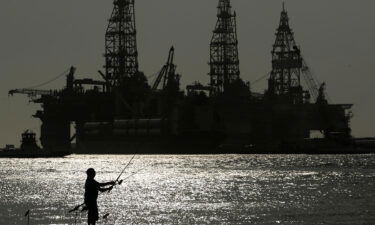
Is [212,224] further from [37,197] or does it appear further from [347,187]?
[347,187]

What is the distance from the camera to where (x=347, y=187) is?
7956 centimetres

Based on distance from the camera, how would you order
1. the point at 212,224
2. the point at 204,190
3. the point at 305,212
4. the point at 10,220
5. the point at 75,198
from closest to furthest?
the point at 212,224
the point at 10,220
the point at 305,212
the point at 75,198
the point at 204,190

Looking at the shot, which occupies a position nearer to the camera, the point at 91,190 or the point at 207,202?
the point at 91,190

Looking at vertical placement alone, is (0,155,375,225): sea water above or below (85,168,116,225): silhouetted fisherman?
below

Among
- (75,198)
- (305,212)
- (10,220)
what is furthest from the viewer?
(75,198)

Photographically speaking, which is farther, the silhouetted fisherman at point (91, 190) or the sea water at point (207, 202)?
the sea water at point (207, 202)

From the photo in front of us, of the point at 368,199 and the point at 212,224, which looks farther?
the point at 368,199

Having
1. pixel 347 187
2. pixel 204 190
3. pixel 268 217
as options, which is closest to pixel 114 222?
pixel 268 217

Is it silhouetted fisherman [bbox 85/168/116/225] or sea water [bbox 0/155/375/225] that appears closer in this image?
silhouetted fisherman [bbox 85/168/116/225]

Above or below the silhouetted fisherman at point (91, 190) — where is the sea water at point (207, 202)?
below

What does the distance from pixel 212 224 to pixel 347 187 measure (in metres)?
37.1

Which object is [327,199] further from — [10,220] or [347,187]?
[10,220]

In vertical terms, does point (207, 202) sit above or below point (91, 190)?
below

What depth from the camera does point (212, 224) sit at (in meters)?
45.1
